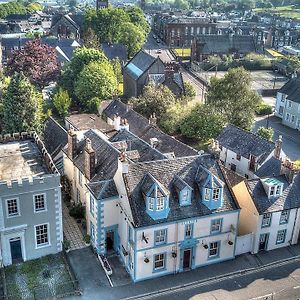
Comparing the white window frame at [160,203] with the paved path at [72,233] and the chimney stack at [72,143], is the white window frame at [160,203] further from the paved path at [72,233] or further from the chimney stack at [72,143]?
the chimney stack at [72,143]

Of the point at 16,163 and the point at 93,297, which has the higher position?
the point at 16,163

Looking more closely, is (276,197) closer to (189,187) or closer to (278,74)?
(189,187)

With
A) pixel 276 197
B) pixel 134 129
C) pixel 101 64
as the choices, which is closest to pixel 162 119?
pixel 134 129

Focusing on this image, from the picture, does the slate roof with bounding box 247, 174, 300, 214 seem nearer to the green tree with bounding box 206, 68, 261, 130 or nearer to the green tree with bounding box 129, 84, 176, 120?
the green tree with bounding box 206, 68, 261, 130

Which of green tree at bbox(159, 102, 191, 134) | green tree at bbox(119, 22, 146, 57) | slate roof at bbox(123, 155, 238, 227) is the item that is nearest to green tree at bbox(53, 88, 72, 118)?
green tree at bbox(159, 102, 191, 134)

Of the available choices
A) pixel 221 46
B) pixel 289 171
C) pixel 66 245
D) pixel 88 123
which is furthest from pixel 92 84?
pixel 221 46

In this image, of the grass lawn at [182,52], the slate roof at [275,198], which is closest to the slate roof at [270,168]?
the slate roof at [275,198]

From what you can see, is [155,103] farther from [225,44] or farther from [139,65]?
[225,44]
